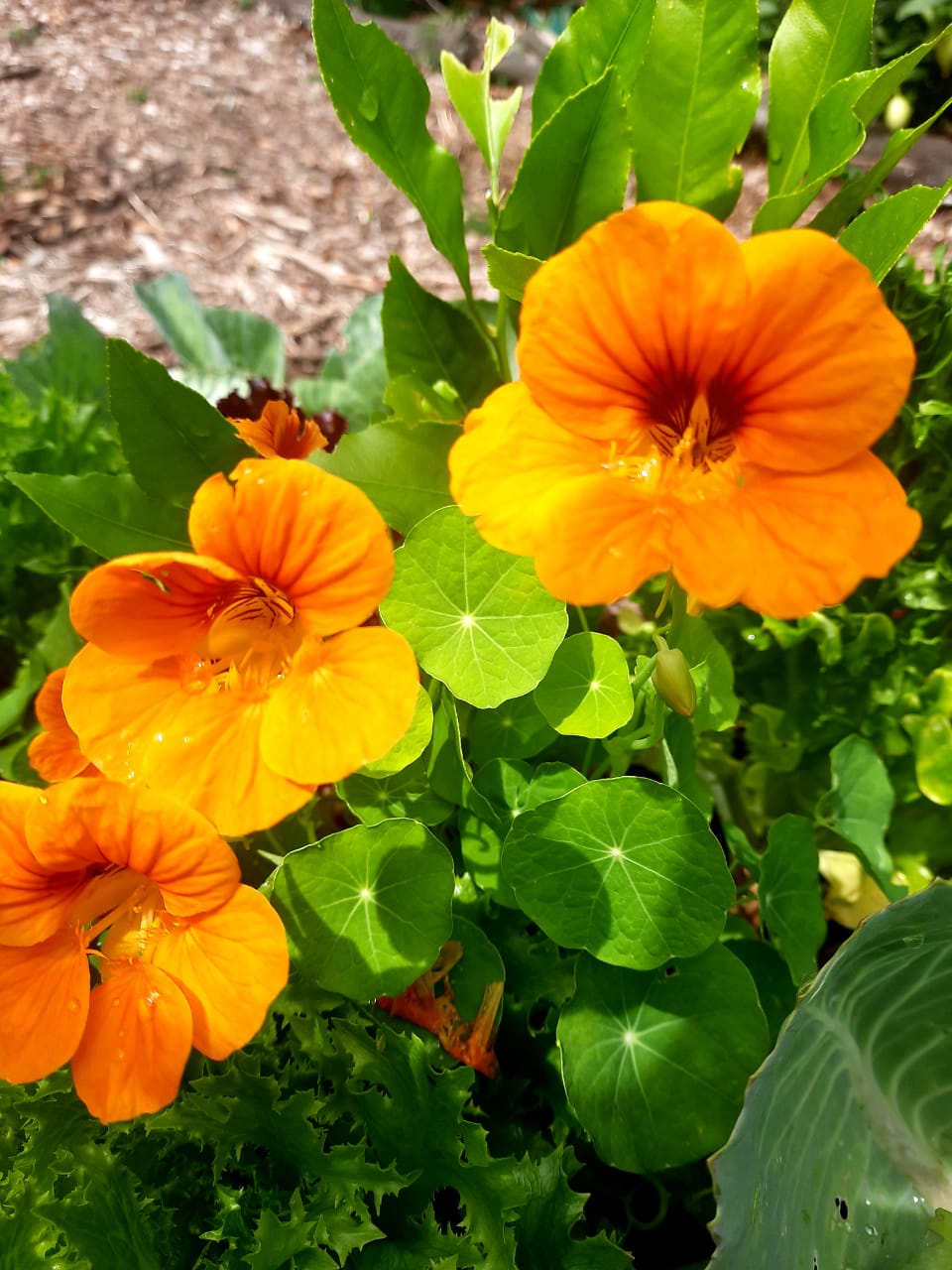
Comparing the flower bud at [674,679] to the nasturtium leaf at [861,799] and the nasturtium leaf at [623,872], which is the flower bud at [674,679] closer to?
the nasturtium leaf at [623,872]

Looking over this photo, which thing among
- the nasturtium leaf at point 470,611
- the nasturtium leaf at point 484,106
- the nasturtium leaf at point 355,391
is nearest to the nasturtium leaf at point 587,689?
the nasturtium leaf at point 470,611

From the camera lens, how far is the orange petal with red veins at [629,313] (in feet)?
1.79

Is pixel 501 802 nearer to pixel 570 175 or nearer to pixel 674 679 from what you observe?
pixel 674 679

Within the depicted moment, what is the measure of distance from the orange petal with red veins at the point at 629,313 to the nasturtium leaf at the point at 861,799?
25.5 inches

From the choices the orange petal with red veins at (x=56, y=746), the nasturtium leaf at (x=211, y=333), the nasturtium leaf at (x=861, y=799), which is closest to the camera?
the orange petal with red veins at (x=56, y=746)

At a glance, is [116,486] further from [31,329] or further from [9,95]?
[9,95]

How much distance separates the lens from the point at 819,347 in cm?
56

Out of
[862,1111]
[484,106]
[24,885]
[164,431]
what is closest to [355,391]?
[484,106]

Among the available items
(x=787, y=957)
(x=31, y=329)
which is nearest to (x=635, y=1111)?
(x=787, y=957)

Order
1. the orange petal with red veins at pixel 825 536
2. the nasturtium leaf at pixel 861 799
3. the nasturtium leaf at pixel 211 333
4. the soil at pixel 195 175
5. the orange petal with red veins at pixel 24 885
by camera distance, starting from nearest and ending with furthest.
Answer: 1. the orange petal with red veins at pixel 825 536
2. the orange petal with red veins at pixel 24 885
3. the nasturtium leaf at pixel 861 799
4. the nasturtium leaf at pixel 211 333
5. the soil at pixel 195 175

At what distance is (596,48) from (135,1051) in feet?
3.04

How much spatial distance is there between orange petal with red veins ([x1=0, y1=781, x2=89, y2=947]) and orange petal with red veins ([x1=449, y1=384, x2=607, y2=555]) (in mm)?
348

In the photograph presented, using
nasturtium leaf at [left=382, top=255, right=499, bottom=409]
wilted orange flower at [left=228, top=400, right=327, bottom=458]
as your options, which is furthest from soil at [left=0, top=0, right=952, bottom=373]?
wilted orange flower at [left=228, top=400, right=327, bottom=458]

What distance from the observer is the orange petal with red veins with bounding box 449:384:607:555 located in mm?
590
